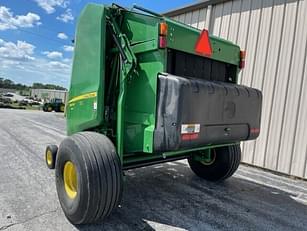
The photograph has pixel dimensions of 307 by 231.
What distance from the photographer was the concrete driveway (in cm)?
299

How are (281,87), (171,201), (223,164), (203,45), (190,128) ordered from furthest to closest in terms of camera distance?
(281,87) → (223,164) → (171,201) → (203,45) → (190,128)

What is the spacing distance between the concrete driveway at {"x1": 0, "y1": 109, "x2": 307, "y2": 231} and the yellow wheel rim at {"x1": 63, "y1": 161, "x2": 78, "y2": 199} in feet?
0.87

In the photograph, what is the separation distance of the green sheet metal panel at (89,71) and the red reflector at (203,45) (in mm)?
1067

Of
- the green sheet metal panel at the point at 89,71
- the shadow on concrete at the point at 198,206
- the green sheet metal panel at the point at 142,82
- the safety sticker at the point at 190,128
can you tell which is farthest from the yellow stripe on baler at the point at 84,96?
the shadow on concrete at the point at 198,206

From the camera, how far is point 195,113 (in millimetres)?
2689

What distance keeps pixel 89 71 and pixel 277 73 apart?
3.96 m

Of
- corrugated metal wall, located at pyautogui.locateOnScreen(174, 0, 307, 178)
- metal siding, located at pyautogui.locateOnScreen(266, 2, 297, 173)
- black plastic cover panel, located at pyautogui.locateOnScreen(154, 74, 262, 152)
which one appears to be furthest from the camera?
metal siding, located at pyautogui.locateOnScreen(266, 2, 297, 173)

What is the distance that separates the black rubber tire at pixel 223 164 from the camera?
4.38 metres

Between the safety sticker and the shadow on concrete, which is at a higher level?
the safety sticker

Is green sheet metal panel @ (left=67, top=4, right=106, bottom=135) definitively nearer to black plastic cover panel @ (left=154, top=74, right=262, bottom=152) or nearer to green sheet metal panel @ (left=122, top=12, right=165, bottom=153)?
green sheet metal panel @ (left=122, top=12, right=165, bottom=153)

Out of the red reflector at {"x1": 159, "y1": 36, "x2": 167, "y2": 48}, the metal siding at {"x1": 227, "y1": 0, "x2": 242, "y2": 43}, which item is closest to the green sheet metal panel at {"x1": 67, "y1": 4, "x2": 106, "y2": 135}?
the red reflector at {"x1": 159, "y1": 36, "x2": 167, "y2": 48}

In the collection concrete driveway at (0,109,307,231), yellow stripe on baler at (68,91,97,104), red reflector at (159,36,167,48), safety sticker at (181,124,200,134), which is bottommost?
concrete driveway at (0,109,307,231)

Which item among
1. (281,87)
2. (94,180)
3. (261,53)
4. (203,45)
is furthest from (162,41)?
(261,53)

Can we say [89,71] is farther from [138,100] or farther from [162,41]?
Answer: [162,41]
